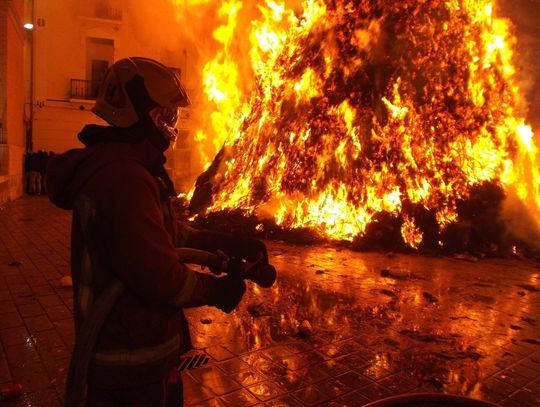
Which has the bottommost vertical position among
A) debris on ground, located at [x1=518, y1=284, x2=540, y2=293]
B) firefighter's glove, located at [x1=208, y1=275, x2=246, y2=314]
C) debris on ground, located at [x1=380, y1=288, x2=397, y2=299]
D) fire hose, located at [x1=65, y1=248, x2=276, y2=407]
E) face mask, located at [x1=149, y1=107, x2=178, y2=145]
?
debris on ground, located at [x1=380, y1=288, x2=397, y2=299]

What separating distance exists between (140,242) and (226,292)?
426mm

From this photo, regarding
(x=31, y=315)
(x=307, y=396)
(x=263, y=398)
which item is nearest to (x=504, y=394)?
(x=307, y=396)

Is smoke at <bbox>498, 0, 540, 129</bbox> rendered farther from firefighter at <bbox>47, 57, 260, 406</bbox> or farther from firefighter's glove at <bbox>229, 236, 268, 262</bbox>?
firefighter at <bbox>47, 57, 260, 406</bbox>

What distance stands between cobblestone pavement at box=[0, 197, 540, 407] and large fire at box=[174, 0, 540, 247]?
2334mm

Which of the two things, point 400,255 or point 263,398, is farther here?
point 400,255

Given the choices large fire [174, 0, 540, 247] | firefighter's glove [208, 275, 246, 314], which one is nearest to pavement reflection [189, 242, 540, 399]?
firefighter's glove [208, 275, 246, 314]

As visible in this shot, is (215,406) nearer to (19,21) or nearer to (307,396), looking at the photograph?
(307,396)

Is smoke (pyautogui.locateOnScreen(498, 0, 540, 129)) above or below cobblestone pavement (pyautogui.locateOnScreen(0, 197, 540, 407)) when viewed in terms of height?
above

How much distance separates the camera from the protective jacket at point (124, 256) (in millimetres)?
1472

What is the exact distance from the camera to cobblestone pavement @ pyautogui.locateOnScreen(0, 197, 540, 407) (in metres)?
3.06

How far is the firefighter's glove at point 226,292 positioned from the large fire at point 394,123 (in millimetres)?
6788

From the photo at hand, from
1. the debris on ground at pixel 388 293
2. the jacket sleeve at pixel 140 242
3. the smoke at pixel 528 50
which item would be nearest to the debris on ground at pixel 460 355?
the debris on ground at pixel 388 293

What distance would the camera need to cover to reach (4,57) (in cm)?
1190

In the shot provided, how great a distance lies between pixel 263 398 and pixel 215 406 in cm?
33
